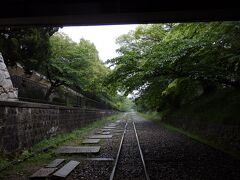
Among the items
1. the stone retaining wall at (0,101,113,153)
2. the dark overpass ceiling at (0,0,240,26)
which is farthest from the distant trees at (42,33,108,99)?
the dark overpass ceiling at (0,0,240,26)

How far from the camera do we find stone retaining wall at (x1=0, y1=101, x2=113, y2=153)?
10.5 meters

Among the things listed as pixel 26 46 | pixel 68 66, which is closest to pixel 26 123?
pixel 26 46

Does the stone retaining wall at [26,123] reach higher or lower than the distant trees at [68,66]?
lower

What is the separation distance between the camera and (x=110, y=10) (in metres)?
7.59

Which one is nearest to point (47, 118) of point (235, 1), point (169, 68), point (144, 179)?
point (169, 68)

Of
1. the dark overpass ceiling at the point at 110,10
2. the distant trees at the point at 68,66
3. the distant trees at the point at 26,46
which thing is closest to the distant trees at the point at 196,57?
the dark overpass ceiling at the point at 110,10

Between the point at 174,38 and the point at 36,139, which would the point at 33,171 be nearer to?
the point at 36,139

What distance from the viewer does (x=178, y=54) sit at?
14375mm

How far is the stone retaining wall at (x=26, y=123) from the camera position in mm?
10531

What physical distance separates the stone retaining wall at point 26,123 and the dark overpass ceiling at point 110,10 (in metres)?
3.47

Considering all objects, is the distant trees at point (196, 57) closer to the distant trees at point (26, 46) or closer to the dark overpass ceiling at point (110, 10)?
the dark overpass ceiling at point (110, 10)

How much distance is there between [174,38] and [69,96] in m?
10.6

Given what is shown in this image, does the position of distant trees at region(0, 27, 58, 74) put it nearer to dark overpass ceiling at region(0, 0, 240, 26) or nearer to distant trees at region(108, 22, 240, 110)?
distant trees at region(108, 22, 240, 110)

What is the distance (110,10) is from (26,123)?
21.9ft
